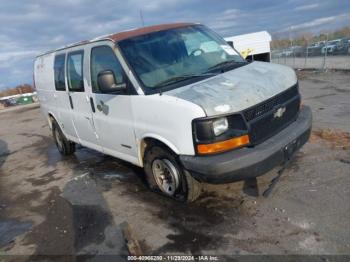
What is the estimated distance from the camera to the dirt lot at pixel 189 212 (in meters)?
Answer: 3.58

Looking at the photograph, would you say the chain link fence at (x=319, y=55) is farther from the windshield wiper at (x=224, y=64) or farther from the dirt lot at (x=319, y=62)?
the windshield wiper at (x=224, y=64)

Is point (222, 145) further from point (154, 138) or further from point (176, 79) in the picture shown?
A: point (176, 79)

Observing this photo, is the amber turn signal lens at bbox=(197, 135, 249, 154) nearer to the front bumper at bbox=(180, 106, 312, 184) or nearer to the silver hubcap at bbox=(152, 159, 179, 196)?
the front bumper at bbox=(180, 106, 312, 184)

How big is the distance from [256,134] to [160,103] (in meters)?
1.14

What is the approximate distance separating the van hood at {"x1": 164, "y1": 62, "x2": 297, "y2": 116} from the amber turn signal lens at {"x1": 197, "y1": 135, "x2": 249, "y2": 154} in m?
0.32

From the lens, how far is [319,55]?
23969mm

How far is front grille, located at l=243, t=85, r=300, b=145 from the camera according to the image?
3842 millimetres

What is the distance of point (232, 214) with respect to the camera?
162 inches

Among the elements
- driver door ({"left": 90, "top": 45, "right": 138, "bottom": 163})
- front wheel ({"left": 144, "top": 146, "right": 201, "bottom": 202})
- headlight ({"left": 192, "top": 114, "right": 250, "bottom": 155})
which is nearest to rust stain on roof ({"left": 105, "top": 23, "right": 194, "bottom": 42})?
driver door ({"left": 90, "top": 45, "right": 138, "bottom": 163})

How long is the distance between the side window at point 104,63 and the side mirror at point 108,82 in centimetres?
13

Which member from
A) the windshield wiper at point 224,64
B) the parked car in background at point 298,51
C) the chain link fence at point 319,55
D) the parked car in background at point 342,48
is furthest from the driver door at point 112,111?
the parked car in background at point 298,51

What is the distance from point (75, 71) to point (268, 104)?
3415 millimetres

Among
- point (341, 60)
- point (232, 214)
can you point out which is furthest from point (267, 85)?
point (341, 60)

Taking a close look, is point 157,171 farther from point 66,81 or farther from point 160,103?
point 66,81
